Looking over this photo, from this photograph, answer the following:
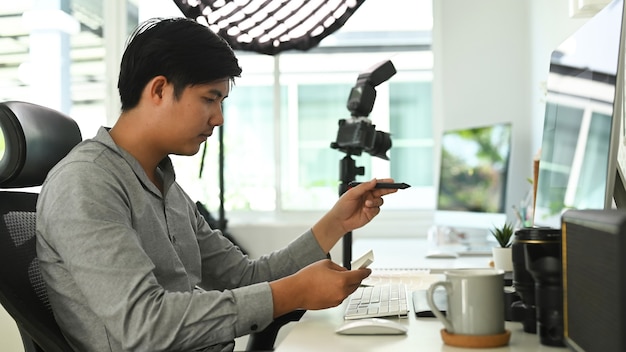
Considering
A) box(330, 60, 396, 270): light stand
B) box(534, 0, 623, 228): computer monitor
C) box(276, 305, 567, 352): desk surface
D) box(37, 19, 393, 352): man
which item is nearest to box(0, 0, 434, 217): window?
box(330, 60, 396, 270): light stand

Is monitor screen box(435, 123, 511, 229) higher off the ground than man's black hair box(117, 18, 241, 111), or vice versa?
man's black hair box(117, 18, 241, 111)

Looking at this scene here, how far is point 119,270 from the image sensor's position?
1104 mm

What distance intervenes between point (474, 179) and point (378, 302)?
5.54 feet

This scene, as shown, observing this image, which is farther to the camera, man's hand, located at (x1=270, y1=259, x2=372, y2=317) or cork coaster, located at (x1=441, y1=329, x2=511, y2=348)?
man's hand, located at (x1=270, y1=259, x2=372, y2=317)

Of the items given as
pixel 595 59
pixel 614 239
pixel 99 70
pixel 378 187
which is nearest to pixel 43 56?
pixel 99 70

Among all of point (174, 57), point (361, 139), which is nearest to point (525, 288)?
point (174, 57)

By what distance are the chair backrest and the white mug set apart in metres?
0.61

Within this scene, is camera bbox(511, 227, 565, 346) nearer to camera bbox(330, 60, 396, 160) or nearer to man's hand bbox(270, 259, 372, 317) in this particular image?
man's hand bbox(270, 259, 372, 317)

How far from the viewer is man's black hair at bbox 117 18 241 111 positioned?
1.32 meters

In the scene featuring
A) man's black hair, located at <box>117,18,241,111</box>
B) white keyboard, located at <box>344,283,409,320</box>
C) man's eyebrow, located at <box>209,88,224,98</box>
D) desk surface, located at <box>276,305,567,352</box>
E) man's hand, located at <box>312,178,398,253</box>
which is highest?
man's black hair, located at <box>117,18,241,111</box>

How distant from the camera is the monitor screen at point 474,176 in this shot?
284 cm

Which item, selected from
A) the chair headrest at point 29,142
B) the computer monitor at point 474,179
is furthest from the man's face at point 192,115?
the computer monitor at point 474,179

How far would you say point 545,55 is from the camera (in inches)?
119

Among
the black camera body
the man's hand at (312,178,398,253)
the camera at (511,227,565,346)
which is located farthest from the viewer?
the black camera body
